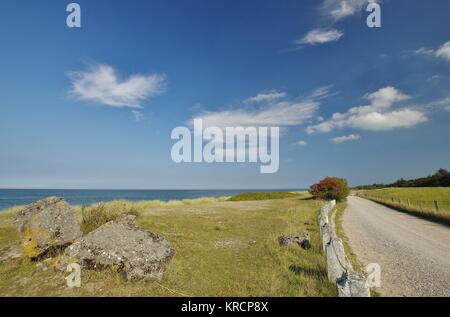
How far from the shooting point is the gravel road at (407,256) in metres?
6.42

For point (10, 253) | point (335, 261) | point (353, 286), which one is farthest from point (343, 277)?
point (10, 253)

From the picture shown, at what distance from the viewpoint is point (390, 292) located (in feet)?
19.9

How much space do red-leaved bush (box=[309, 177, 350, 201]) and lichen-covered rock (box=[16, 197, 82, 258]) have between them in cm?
4176

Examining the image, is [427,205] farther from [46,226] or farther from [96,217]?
[46,226]

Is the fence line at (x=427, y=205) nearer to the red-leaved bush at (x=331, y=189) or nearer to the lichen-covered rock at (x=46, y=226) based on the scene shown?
the red-leaved bush at (x=331, y=189)

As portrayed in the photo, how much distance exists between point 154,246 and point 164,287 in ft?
5.23

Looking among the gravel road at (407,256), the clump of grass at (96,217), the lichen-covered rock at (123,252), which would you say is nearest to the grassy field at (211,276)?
the lichen-covered rock at (123,252)

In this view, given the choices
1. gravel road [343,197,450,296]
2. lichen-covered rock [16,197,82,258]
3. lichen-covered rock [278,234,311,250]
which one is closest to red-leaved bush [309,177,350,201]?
gravel road [343,197,450,296]

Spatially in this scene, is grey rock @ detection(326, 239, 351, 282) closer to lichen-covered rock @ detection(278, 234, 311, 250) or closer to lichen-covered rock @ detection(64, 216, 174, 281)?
lichen-covered rock @ detection(278, 234, 311, 250)

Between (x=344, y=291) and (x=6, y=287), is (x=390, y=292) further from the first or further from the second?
(x=6, y=287)

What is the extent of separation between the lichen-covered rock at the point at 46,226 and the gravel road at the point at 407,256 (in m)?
9.47

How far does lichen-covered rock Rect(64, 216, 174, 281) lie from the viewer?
22.4ft

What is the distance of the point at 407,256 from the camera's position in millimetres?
9336
